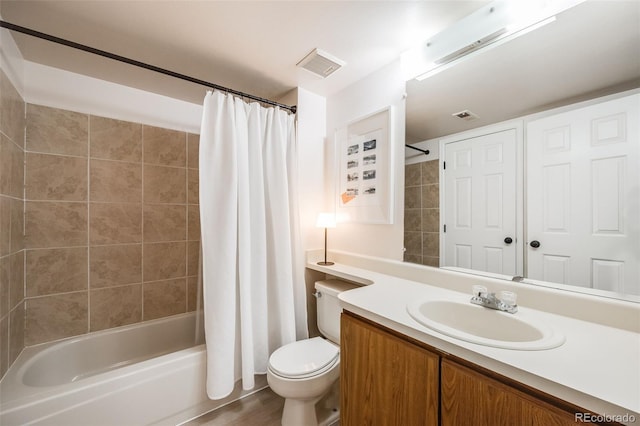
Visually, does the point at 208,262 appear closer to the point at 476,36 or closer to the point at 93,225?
the point at 93,225

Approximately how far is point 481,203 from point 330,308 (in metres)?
1.14

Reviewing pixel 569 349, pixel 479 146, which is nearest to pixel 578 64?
pixel 479 146

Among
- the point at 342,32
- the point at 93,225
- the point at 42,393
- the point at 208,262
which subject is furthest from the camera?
the point at 93,225

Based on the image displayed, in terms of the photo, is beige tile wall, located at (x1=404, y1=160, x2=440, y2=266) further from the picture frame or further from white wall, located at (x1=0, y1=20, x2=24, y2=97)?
white wall, located at (x1=0, y1=20, x2=24, y2=97)

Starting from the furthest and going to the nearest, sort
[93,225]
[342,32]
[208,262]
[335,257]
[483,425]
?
[335,257] → [93,225] → [208,262] → [342,32] → [483,425]

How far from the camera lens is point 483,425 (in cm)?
74

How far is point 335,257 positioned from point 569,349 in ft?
4.79

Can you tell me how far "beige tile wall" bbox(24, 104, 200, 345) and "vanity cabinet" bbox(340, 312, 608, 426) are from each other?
70.9 inches

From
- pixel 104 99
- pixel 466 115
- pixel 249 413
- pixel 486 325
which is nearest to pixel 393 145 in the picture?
pixel 466 115

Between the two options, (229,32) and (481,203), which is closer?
(481,203)

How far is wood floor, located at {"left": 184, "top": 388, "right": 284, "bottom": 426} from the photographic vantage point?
1528mm

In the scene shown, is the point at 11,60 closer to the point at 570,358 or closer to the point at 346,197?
the point at 346,197

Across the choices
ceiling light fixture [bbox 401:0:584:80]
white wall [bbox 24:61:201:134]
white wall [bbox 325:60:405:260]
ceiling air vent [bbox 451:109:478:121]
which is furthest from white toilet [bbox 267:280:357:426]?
white wall [bbox 24:61:201:134]

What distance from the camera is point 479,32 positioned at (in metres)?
1.27
